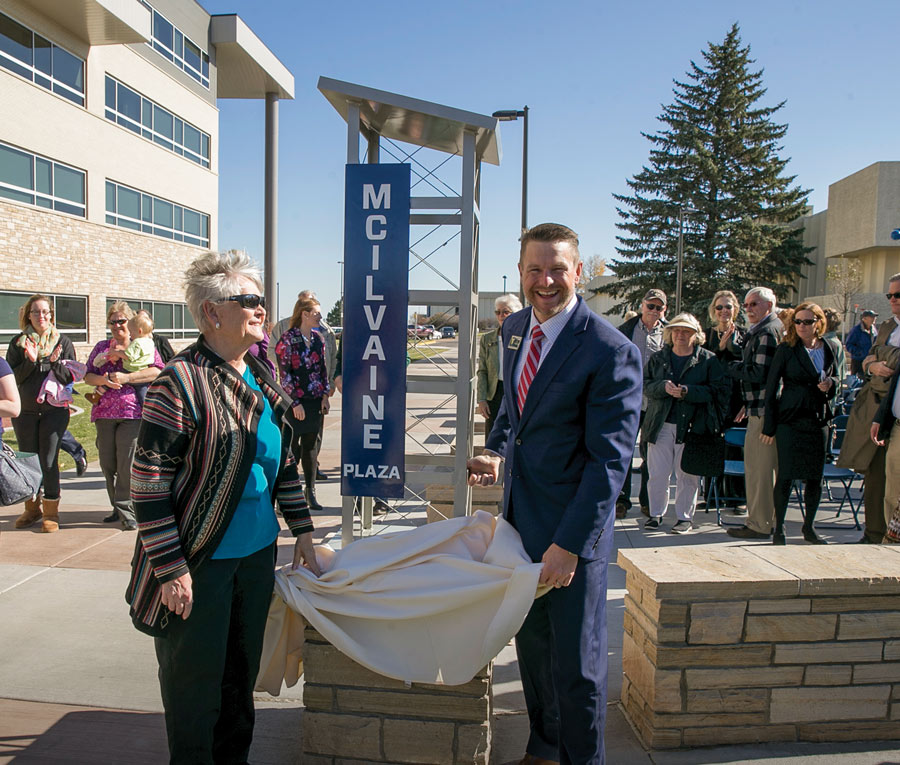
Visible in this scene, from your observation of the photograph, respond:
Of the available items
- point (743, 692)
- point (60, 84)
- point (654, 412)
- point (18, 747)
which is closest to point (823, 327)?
point (654, 412)

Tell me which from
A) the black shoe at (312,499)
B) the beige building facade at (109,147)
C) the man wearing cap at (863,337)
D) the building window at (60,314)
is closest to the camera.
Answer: the black shoe at (312,499)

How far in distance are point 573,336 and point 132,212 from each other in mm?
27599

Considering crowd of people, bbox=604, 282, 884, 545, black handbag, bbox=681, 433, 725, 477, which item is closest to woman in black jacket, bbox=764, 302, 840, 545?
crowd of people, bbox=604, 282, 884, 545

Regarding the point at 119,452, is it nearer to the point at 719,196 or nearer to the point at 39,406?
the point at 39,406

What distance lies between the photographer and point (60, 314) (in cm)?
2267

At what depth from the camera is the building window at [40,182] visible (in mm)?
19828

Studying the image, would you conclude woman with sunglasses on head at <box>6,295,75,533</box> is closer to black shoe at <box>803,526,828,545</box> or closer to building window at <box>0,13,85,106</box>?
black shoe at <box>803,526,828,545</box>

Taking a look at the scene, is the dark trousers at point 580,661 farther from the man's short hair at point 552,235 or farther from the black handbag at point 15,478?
the black handbag at point 15,478

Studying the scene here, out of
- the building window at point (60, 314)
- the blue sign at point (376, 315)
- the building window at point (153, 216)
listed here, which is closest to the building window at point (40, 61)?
the building window at point (153, 216)

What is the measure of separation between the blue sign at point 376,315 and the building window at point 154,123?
25.1 metres

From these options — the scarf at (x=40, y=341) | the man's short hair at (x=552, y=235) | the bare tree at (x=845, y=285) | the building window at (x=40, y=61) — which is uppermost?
the building window at (x=40, y=61)

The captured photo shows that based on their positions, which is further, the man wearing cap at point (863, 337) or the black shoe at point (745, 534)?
the man wearing cap at point (863, 337)

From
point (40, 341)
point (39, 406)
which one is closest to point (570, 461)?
point (39, 406)

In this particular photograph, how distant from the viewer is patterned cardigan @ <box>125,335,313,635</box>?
87.9 inches
